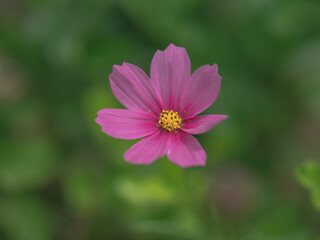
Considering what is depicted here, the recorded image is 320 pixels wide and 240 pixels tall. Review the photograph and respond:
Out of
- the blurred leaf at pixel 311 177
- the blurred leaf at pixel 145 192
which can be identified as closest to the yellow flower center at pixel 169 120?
the blurred leaf at pixel 311 177

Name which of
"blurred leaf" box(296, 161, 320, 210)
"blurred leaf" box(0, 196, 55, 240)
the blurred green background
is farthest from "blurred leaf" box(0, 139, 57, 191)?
"blurred leaf" box(296, 161, 320, 210)

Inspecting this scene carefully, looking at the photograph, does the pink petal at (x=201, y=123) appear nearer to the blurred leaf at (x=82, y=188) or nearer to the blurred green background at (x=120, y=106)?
the blurred green background at (x=120, y=106)

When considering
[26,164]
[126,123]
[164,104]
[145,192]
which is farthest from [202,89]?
[26,164]

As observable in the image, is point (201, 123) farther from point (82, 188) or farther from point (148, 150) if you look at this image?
point (82, 188)

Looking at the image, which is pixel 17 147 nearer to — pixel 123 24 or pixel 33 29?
pixel 33 29

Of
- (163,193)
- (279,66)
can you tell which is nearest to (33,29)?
(163,193)

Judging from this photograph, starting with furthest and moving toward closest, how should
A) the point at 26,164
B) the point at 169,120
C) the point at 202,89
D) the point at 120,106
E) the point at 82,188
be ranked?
the point at 26,164 → the point at 82,188 → the point at 120,106 → the point at 169,120 → the point at 202,89

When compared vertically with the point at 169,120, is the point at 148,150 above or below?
below

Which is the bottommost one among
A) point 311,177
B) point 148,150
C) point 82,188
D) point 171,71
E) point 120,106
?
point 148,150

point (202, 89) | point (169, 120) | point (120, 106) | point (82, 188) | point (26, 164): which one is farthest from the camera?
point (26, 164)

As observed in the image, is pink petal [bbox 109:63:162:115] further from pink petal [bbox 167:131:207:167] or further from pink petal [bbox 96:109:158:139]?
pink petal [bbox 167:131:207:167]
